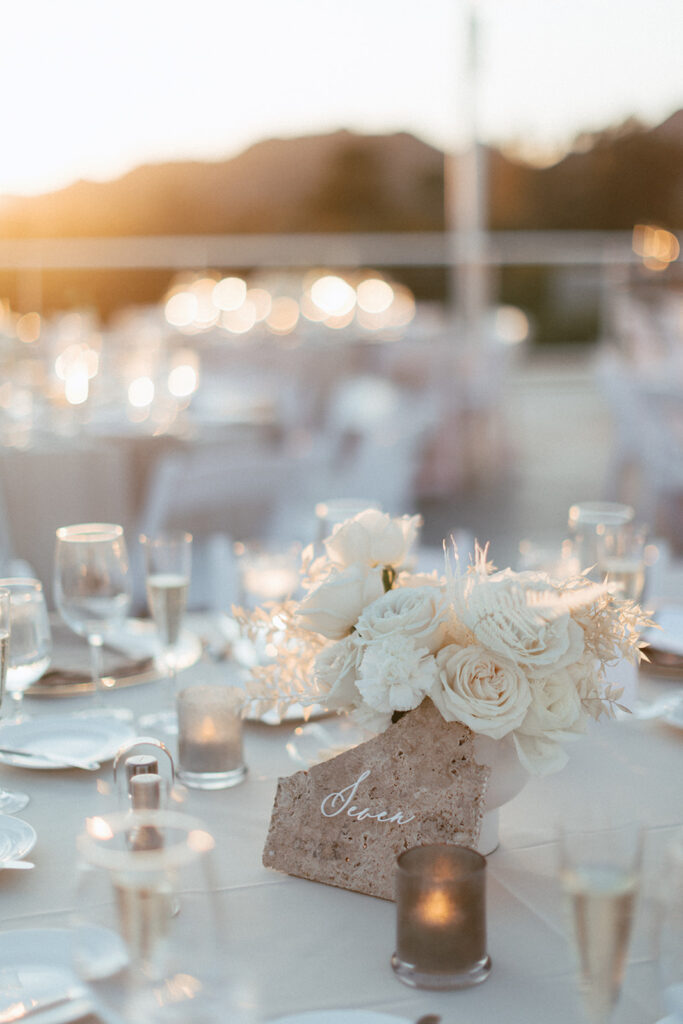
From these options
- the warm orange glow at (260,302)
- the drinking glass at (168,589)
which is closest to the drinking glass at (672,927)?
the drinking glass at (168,589)

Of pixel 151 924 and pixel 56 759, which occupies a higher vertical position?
pixel 151 924

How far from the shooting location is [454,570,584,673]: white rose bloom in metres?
0.91

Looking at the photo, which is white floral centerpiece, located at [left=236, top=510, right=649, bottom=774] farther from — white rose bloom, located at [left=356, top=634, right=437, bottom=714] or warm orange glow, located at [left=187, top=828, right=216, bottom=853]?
warm orange glow, located at [left=187, top=828, right=216, bottom=853]

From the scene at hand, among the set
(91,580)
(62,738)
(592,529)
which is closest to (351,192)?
(592,529)

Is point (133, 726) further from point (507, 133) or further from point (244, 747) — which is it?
point (507, 133)

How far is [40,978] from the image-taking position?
31.2 inches

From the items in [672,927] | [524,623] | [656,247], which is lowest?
[672,927]

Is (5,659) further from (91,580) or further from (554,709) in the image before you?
(554,709)

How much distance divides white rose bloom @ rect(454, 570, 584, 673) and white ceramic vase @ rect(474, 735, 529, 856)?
0.27 ft

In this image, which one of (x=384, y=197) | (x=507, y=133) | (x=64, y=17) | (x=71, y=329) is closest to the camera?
(x=71, y=329)

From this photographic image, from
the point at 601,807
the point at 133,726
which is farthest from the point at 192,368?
the point at 601,807

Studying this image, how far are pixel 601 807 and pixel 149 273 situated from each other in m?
9.93

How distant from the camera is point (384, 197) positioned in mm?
15852

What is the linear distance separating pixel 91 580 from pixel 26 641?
0.17 m
